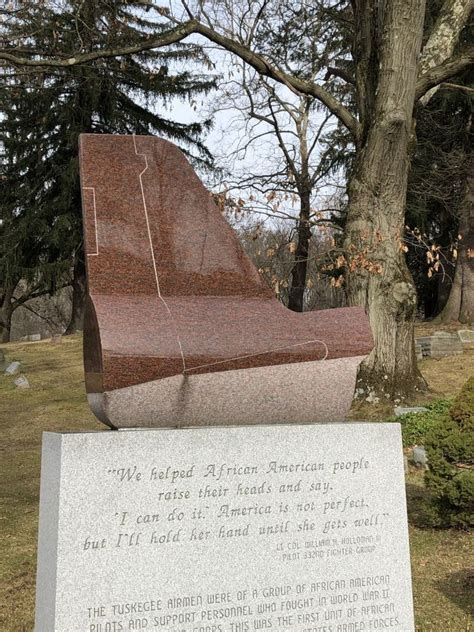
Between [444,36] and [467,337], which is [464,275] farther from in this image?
[444,36]

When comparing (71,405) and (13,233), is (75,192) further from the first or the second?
(71,405)

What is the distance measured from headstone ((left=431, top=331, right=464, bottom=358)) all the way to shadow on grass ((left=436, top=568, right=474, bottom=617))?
11048mm

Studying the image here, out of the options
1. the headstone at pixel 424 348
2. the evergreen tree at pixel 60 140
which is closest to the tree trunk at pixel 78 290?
the evergreen tree at pixel 60 140

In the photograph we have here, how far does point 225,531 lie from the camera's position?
3.66 meters

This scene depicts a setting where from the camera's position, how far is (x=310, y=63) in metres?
18.8

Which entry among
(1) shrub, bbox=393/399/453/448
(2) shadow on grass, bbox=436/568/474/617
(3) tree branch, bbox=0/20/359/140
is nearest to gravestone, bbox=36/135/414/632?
(2) shadow on grass, bbox=436/568/474/617

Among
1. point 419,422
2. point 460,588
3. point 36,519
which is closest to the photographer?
point 460,588

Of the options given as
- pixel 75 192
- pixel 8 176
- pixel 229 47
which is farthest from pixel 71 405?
pixel 8 176

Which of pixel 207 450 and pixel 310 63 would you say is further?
pixel 310 63

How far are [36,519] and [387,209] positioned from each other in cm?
632

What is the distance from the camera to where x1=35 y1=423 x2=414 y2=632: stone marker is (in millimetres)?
3438

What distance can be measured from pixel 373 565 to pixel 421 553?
2494 mm

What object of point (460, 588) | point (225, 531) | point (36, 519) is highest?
point (225, 531)

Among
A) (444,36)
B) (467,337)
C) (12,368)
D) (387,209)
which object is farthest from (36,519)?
(467,337)
